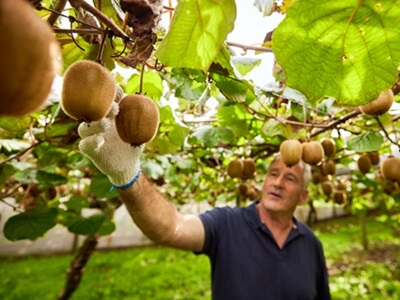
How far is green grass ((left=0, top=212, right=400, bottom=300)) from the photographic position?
19.1 ft

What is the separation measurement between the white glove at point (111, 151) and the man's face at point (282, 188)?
1.12 meters

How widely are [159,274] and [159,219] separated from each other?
608 cm

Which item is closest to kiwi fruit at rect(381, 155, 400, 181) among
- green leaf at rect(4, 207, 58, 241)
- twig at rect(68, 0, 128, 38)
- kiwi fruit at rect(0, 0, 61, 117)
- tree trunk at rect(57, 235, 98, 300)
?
twig at rect(68, 0, 128, 38)

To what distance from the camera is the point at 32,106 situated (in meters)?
0.34

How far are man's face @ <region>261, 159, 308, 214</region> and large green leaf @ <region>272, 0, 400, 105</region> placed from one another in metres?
1.55

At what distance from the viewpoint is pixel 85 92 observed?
0.55 metres

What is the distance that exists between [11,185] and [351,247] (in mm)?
9863

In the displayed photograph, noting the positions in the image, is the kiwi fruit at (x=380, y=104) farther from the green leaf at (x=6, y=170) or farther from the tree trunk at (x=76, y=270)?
the tree trunk at (x=76, y=270)

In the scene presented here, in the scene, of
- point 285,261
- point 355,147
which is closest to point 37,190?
point 285,261

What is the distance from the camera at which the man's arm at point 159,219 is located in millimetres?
1459

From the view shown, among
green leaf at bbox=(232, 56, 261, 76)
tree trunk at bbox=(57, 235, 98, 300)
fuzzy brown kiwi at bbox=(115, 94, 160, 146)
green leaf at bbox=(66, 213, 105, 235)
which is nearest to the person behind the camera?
fuzzy brown kiwi at bbox=(115, 94, 160, 146)

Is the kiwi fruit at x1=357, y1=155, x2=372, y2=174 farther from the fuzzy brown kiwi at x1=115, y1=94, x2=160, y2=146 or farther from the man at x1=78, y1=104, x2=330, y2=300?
the fuzzy brown kiwi at x1=115, y1=94, x2=160, y2=146

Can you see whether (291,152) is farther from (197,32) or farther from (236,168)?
(197,32)

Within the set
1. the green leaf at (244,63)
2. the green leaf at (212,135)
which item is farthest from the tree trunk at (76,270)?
the green leaf at (244,63)
